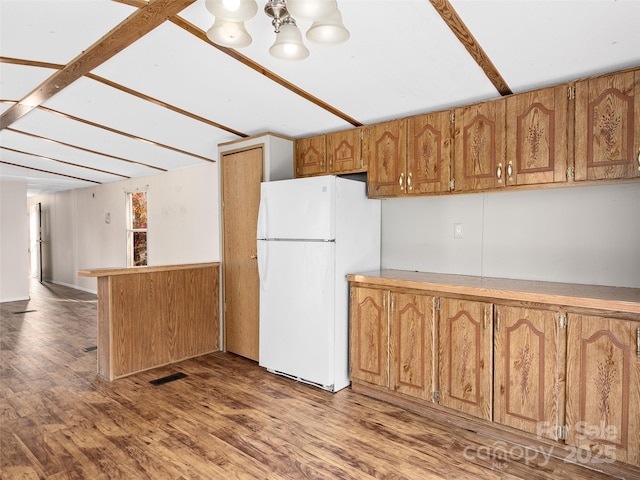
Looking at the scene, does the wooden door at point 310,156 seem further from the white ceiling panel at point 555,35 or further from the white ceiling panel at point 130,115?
the white ceiling panel at point 555,35

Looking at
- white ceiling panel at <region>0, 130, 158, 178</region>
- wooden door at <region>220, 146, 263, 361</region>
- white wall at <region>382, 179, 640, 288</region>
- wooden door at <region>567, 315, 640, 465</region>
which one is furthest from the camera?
white ceiling panel at <region>0, 130, 158, 178</region>

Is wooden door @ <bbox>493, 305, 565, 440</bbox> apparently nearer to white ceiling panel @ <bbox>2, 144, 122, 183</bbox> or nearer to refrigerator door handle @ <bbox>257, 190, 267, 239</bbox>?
refrigerator door handle @ <bbox>257, 190, 267, 239</bbox>

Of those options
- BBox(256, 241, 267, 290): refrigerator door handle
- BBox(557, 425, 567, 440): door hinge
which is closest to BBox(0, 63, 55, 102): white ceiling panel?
BBox(256, 241, 267, 290): refrigerator door handle

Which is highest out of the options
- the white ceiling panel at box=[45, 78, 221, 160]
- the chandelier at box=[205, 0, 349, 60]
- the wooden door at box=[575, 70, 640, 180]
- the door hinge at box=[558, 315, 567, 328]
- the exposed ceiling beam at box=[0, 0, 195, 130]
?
the exposed ceiling beam at box=[0, 0, 195, 130]

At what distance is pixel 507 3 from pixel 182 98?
2305 millimetres

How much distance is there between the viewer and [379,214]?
3598 millimetres

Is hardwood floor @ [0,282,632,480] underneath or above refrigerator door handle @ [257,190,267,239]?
underneath

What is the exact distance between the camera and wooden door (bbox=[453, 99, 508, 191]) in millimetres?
2641

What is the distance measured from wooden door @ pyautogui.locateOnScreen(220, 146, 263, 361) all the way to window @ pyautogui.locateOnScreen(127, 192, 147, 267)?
3.17 m

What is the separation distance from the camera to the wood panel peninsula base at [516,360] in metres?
2.08

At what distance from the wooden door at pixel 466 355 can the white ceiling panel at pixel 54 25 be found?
2.53 metres

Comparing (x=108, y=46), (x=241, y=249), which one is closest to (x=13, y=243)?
(x=241, y=249)

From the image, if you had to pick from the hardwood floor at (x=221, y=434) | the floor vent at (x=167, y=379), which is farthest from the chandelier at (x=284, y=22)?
the floor vent at (x=167, y=379)

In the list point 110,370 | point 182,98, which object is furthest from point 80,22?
point 110,370
